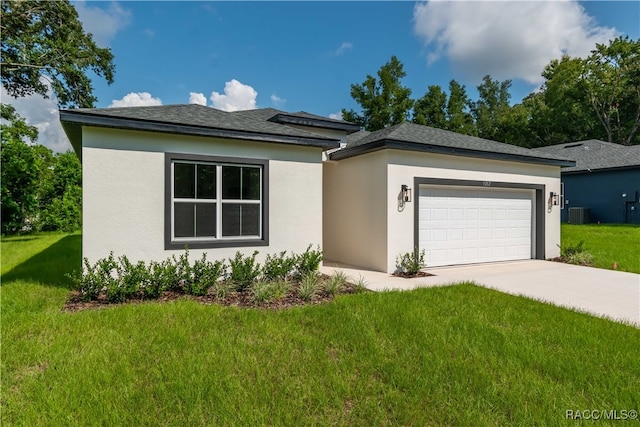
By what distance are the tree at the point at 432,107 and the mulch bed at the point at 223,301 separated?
2931cm

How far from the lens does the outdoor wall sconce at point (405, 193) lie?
331 inches

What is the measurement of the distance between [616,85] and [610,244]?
93.3 feet

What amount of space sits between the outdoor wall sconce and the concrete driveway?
1911 mm

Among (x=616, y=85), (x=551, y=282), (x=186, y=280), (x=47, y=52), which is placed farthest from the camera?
(x=616, y=85)

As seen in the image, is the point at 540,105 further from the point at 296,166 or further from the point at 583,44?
the point at 296,166

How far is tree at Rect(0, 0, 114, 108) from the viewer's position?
1602cm

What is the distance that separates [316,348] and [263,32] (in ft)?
42.6

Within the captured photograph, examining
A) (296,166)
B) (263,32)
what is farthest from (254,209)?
(263,32)

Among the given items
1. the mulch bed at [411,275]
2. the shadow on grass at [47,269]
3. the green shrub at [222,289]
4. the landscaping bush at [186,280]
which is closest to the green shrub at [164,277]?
the landscaping bush at [186,280]

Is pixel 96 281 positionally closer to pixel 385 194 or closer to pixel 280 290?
pixel 280 290

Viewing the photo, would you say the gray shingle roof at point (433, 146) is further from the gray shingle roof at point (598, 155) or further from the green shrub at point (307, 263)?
the gray shingle roof at point (598, 155)

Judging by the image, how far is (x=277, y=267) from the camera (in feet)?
22.9

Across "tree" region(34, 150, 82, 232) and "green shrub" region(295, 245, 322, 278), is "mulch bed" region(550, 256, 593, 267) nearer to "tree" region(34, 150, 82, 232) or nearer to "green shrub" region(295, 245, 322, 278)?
"green shrub" region(295, 245, 322, 278)

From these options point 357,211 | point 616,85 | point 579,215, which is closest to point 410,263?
point 357,211
